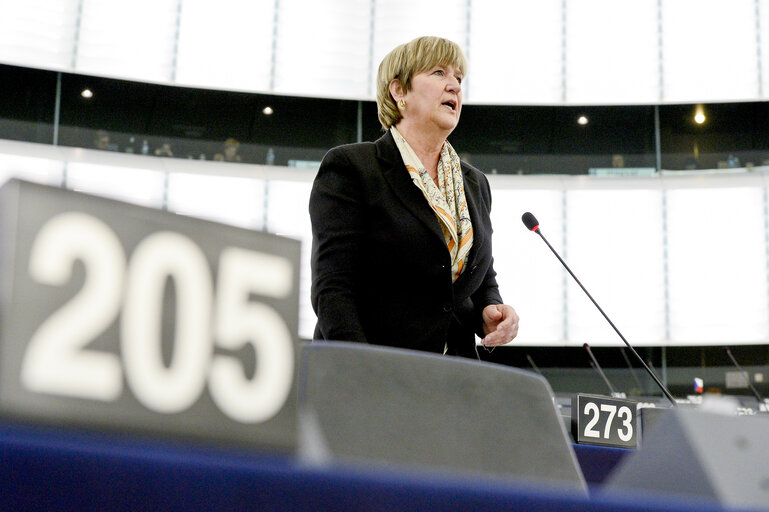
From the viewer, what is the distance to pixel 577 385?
10.8m

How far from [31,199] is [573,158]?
38.1ft

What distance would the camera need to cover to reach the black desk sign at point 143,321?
478 mm

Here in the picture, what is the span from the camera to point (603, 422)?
327 centimetres

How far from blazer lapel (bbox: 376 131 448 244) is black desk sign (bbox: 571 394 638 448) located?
132cm

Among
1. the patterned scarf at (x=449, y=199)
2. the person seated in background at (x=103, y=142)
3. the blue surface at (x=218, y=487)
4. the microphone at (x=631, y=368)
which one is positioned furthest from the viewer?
the person seated in background at (x=103, y=142)

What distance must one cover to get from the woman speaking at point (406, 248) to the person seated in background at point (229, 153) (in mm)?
→ 9317

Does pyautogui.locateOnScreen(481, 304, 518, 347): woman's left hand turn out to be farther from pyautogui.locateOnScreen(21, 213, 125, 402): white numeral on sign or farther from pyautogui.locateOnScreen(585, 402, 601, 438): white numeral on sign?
pyautogui.locateOnScreen(21, 213, 125, 402): white numeral on sign

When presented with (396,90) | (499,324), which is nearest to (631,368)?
(396,90)

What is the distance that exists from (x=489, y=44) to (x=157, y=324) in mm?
11625

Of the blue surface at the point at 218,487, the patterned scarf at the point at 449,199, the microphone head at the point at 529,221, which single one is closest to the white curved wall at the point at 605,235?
the microphone head at the point at 529,221

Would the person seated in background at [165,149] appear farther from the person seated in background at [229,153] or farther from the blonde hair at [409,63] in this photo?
the blonde hair at [409,63]

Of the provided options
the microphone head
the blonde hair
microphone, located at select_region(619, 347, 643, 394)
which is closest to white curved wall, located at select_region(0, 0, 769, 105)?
microphone, located at select_region(619, 347, 643, 394)

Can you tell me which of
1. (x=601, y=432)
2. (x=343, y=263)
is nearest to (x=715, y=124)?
(x=601, y=432)

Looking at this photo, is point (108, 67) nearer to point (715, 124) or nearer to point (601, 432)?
point (715, 124)
